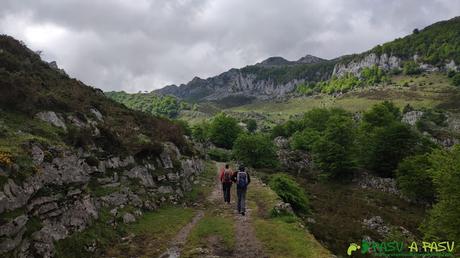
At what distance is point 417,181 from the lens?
181ft

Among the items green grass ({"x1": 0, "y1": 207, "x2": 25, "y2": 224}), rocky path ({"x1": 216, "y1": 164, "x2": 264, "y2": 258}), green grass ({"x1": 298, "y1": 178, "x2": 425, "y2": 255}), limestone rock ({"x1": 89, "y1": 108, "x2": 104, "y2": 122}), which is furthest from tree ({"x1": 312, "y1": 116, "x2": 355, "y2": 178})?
green grass ({"x1": 0, "y1": 207, "x2": 25, "y2": 224})

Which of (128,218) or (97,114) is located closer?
(128,218)

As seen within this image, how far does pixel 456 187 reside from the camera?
28.3 m

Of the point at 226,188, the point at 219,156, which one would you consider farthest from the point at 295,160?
the point at 226,188

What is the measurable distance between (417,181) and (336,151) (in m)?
14.3

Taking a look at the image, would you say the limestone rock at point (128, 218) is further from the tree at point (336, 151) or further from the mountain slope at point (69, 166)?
the tree at point (336, 151)

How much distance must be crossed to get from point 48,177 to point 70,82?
69.9 ft

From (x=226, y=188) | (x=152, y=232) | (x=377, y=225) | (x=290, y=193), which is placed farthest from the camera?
(x=377, y=225)

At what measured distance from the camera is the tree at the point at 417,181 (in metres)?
54.6

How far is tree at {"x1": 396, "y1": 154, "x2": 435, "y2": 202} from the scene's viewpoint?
54.6 meters

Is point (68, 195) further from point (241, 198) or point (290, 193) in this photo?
point (290, 193)

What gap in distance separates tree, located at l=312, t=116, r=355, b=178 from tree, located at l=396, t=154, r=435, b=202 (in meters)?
9.95

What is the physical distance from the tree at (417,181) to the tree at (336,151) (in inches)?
392

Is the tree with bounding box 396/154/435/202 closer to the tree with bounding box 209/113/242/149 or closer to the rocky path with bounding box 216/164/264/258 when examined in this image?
the rocky path with bounding box 216/164/264/258
